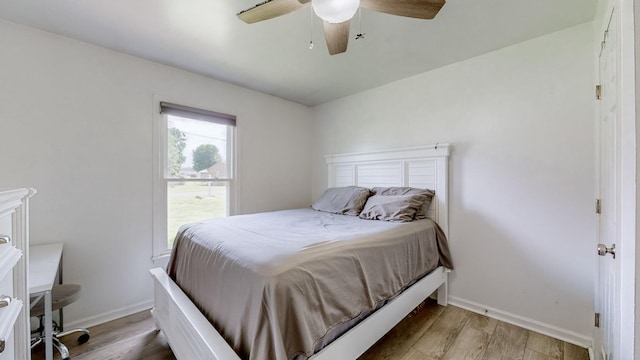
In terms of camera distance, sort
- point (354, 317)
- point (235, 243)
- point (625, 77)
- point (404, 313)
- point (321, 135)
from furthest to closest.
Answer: point (321, 135), point (404, 313), point (235, 243), point (354, 317), point (625, 77)

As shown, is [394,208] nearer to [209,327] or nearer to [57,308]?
[209,327]

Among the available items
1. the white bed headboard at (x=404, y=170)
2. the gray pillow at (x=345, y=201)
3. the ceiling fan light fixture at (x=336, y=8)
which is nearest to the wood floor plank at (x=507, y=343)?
the white bed headboard at (x=404, y=170)

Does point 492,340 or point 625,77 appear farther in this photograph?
point 492,340

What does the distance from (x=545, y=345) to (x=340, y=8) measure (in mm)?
2703

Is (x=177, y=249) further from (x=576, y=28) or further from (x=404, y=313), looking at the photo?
(x=576, y=28)

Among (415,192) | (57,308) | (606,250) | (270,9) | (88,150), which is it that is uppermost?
(270,9)

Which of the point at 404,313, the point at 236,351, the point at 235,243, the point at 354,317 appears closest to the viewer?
the point at 236,351

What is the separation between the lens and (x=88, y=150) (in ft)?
7.08

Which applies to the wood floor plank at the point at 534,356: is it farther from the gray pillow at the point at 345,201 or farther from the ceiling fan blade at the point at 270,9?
the ceiling fan blade at the point at 270,9

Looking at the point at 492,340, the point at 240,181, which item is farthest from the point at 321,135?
the point at 492,340

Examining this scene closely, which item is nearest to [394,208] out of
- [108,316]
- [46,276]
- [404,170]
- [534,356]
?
[404,170]

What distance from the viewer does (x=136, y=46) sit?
219cm

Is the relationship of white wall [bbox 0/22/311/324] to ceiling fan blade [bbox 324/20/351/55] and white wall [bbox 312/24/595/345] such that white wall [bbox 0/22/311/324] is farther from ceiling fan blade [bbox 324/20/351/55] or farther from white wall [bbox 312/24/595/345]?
white wall [bbox 312/24/595/345]

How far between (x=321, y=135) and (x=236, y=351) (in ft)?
10.3
